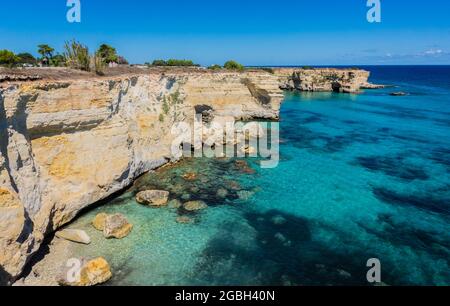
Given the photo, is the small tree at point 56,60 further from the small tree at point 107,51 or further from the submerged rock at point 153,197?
the submerged rock at point 153,197

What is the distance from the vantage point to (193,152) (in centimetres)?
2639

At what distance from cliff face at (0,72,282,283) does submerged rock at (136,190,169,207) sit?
1722 millimetres

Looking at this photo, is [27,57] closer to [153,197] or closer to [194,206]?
[153,197]

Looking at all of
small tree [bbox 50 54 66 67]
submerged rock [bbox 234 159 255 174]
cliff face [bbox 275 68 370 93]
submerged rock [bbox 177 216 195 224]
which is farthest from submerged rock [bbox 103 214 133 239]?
cliff face [bbox 275 68 370 93]

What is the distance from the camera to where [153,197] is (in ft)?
56.2

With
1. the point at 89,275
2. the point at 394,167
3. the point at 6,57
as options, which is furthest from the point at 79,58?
the point at 394,167

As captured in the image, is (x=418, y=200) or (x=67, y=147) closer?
(x=67, y=147)

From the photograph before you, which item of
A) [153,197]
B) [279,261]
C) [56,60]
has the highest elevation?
[56,60]

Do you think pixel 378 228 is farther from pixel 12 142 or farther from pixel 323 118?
pixel 323 118

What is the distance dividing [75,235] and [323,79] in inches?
3076

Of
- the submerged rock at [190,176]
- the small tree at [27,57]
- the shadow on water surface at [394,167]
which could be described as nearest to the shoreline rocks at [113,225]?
the submerged rock at [190,176]

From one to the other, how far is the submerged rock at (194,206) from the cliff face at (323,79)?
2798 inches
